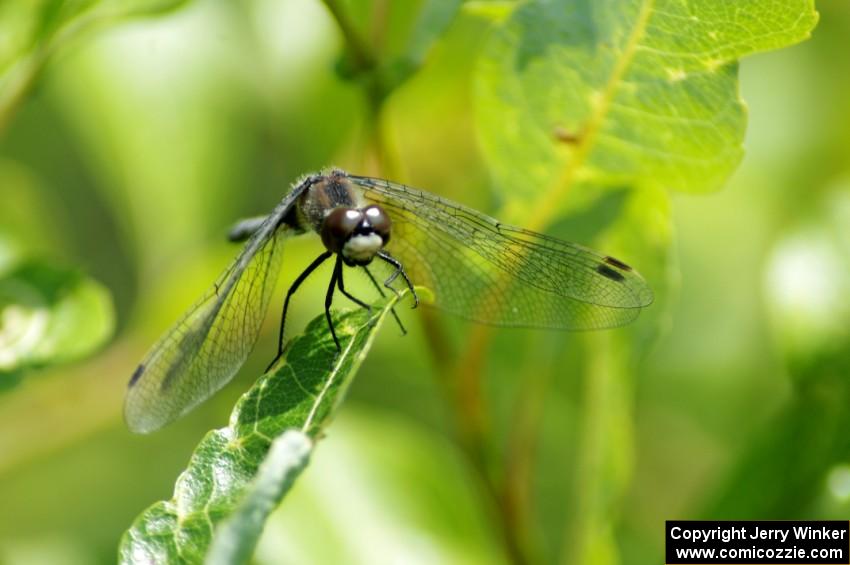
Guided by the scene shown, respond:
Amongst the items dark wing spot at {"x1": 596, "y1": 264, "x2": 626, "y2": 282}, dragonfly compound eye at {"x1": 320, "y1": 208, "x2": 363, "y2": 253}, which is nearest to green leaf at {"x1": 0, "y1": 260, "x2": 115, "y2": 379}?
dragonfly compound eye at {"x1": 320, "y1": 208, "x2": 363, "y2": 253}

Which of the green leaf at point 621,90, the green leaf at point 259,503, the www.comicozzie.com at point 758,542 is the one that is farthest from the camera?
the www.comicozzie.com at point 758,542

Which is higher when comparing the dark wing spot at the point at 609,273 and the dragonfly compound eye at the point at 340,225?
the dragonfly compound eye at the point at 340,225

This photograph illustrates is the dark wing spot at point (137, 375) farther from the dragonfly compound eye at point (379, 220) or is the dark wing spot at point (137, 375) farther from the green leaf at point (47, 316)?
the dragonfly compound eye at point (379, 220)

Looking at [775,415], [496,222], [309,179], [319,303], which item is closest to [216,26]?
[319,303]

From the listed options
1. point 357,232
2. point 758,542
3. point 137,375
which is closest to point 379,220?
point 357,232

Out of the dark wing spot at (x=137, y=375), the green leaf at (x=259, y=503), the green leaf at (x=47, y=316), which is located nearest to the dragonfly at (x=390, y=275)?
the dark wing spot at (x=137, y=375)

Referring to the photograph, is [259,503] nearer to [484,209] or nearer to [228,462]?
[228,462]
